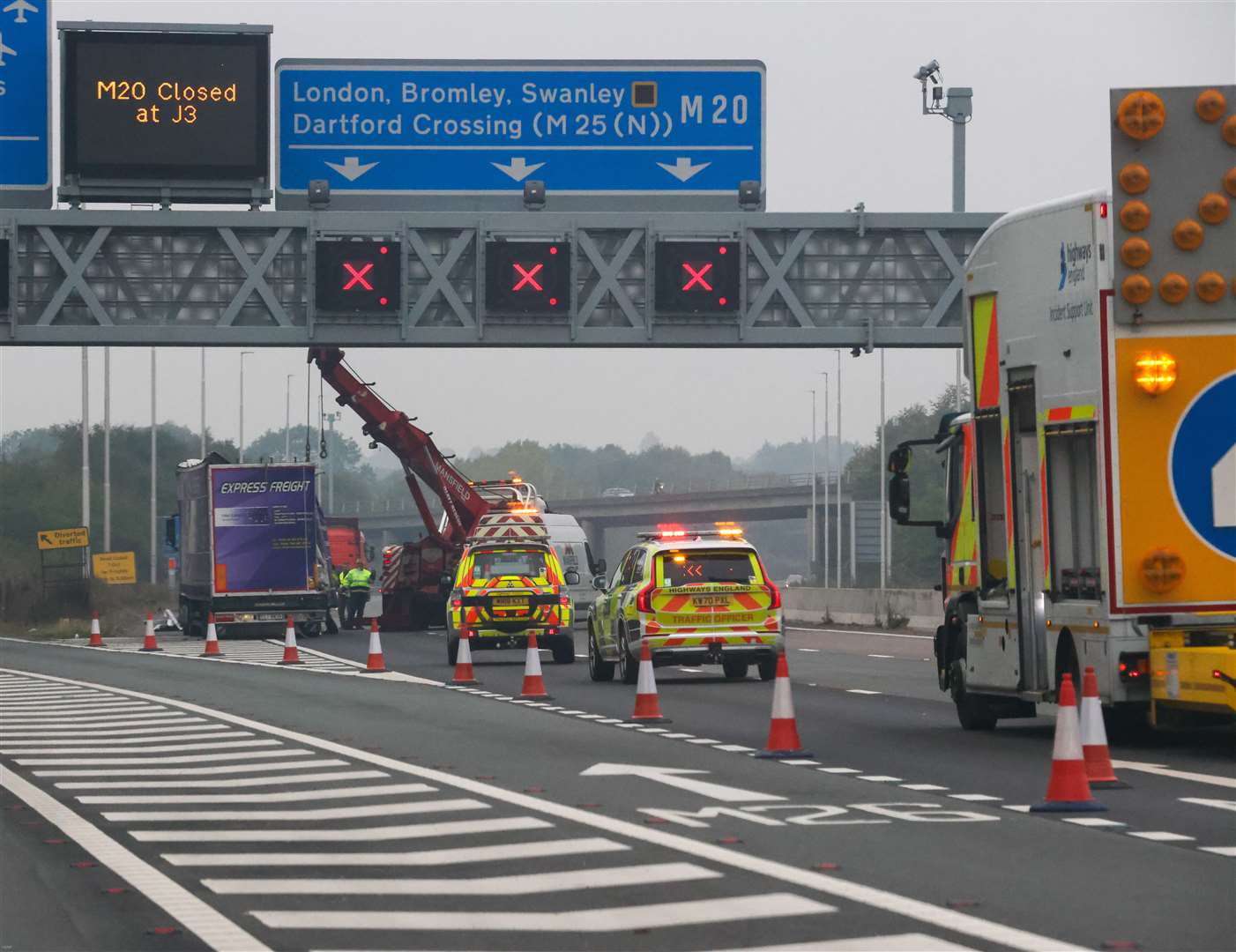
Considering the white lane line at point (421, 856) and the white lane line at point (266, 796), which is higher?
the white lane line at point (421, 856)

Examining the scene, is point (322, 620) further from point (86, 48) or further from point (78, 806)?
point (78, 806)

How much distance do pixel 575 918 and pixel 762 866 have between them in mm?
1591

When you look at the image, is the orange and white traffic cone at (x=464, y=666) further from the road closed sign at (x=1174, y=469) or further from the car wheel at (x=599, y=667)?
the road closed sign at (x=1174, y=469)

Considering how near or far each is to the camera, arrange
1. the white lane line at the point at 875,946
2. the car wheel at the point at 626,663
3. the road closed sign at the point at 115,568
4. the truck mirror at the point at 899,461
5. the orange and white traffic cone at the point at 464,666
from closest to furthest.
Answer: the white lane line at the point at 875,946
the truck mirror at the point at 899,461
the car wheel at the point at 626,663
the orange and white traffic cone at the point at 464,666
the road closed sign at the point at 115,568

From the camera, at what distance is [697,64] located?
3206 cm

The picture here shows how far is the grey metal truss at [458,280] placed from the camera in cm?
3344

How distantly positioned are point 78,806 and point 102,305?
20.5 metres

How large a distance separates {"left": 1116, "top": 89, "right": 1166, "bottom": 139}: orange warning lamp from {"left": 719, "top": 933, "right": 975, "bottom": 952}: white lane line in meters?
8.83

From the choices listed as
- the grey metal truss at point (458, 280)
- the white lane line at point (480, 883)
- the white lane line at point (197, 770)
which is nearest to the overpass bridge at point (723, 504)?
the grey metal truss at point (458, 280)

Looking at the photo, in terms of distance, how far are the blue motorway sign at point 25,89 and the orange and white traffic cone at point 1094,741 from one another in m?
20.8

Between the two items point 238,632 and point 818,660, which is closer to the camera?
point 818,660

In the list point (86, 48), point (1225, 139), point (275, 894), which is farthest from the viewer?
point (86, 48)

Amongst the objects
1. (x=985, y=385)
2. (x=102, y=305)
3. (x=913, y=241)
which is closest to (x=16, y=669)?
(x=102, y=305)

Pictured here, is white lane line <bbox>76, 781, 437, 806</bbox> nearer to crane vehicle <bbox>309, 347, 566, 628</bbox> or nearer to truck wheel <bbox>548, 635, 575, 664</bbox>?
truck wheel <bbox>548, 635, 575, 664</bbox>
